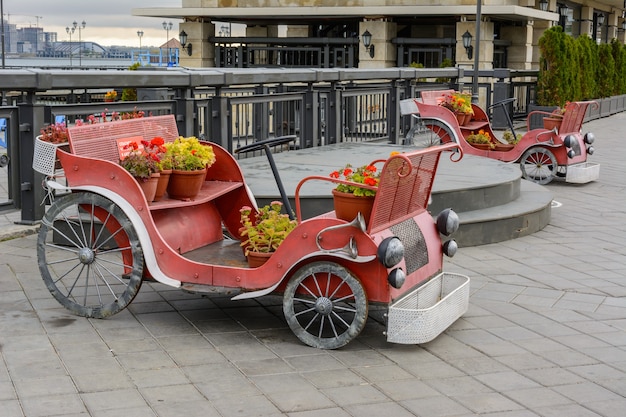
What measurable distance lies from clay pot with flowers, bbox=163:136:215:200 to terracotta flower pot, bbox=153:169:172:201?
6 centimetres

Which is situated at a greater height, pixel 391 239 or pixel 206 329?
pixel 391 239

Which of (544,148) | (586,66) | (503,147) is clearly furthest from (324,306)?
(586,66)

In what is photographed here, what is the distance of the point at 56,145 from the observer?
6465 millimetres

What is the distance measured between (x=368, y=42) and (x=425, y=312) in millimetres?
33797

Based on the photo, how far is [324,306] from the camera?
5875 mm

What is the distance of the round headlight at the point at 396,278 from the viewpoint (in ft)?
18.7

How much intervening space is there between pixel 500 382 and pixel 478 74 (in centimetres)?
2193

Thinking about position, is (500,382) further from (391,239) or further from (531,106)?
(531,106)

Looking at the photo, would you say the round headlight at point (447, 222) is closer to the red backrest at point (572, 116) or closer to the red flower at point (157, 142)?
the red flower at point (157, 142)

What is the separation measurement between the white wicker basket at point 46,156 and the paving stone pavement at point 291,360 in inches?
37.6

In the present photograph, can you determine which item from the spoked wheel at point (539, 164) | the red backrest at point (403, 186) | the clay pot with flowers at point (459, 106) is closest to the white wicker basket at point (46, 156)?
the red backrest at point (403, 186)

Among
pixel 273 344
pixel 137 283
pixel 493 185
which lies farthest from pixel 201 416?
pixel 493 185

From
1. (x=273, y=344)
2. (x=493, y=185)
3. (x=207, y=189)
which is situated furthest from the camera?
(x=493, y=185)

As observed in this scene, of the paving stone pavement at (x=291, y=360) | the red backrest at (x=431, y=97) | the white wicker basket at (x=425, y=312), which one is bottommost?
the paving stone pavement at (x=291, y=360)
